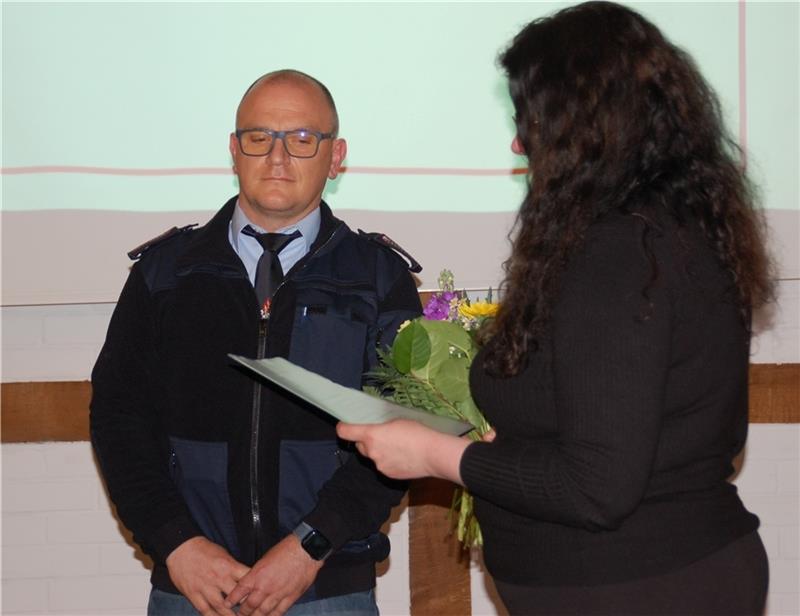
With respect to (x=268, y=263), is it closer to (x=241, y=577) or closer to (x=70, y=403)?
(x=241, y=577)

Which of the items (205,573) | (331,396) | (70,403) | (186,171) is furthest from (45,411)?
(331,396)

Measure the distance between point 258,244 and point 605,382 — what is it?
3.74ft

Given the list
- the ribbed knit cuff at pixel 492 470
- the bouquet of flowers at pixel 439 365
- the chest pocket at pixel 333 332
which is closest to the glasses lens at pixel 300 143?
the chest pocket at pixel 333 332

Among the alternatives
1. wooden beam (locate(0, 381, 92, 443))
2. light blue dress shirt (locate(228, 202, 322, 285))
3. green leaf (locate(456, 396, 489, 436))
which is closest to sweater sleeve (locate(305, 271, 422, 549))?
light blue dress shirt (locate(228, 202, 322, 285))

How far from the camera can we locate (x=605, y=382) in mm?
1286

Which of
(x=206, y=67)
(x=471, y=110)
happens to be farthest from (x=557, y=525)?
(x=206, y=67)

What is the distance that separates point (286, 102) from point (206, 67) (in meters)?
0.80

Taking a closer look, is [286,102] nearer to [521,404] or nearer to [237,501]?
[237,501]

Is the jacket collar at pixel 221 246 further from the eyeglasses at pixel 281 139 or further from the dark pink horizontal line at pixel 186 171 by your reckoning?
the dark pink horizontal line at pixel 186 171

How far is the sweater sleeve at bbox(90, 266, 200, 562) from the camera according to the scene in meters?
2.06

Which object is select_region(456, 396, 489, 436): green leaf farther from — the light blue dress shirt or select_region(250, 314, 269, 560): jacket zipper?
the light blue dress shirt

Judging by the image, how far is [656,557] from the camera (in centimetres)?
139

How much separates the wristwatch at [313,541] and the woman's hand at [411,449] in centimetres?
53

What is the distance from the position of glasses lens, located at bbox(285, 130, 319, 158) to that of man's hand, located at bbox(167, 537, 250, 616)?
0.84m
